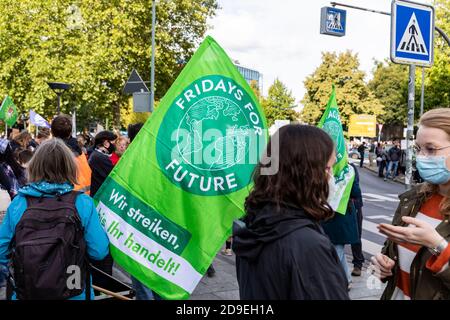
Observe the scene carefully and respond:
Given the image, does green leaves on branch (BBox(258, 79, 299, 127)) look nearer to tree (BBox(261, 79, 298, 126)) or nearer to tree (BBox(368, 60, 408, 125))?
tree (BBox(261, 79, 298, 126))

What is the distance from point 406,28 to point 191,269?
4.32 meters

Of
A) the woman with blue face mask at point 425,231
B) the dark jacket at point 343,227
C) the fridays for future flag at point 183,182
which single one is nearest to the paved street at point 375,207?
the dark jacket at point 343,227

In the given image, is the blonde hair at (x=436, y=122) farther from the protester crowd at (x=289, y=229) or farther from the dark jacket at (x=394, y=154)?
the dark jacket at (x=394, y=154)

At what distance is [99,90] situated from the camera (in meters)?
25.0

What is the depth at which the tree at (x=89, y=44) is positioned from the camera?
24.3 metres

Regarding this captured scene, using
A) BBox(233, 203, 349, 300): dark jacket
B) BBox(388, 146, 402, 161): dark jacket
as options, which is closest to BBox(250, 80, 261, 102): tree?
BBox(233, 203, 349, 300): dark jacket

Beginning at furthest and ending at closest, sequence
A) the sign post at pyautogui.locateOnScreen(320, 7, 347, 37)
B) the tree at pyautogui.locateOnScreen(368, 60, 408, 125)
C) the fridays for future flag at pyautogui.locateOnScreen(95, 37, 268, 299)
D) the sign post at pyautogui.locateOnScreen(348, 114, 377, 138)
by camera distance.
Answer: the tree at pyautogui.locateOnScreen(368, 60, 408, 125)
the sign post at pyautogui.locateOnScreen(348, 114, 377, 138)
the sign post at pyautogui.locateOnScreen(320, 7, 347, 37)
the fridays for future flag at pyautogui.locateOnScreen(95, 37, 268, 299)

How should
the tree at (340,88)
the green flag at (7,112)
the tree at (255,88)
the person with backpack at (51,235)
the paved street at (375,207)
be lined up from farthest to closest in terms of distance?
the tree at (340,88) → the green flag at (7,112) → the paved street at (375,207) → the tree at (255,88) → the person with backpack at (51,235)

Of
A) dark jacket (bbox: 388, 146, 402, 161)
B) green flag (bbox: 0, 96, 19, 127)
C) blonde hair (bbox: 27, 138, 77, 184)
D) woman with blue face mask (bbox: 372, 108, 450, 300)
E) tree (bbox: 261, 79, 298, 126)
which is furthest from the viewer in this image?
tree (bbox: 261, 79, 298, 126)

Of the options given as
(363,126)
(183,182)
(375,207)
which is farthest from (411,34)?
(363,126)

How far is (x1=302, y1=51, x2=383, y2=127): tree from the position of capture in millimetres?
52375

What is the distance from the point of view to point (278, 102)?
7500 centimetres
